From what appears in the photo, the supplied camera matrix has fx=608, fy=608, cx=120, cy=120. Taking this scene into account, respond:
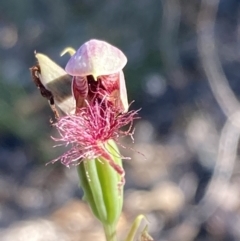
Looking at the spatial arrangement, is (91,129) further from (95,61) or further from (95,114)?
(95,61)

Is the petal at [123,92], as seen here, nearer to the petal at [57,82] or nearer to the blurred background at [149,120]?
the petal at [57,82]

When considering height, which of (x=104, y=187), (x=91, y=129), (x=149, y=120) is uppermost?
(x=91, y=129)

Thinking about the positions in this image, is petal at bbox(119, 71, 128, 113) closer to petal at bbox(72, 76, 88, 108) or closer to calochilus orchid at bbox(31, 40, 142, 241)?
calochilus orchid at bbox(31, 40, 142, 241)

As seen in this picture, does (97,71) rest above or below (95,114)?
above

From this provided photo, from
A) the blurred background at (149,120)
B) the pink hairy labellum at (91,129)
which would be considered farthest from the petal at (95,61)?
the blurred background at (149,120)

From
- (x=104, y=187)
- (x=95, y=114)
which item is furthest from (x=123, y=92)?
(x=104, y=187)

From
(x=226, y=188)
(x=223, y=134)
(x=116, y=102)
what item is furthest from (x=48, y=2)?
(x=116, y=102)

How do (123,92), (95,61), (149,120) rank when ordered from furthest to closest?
(149,120), (123,92), (95,61)
